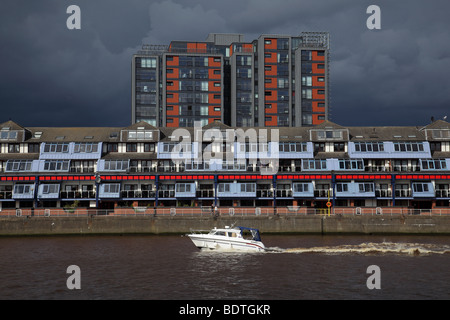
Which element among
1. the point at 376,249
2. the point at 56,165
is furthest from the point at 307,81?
the point at 376,249

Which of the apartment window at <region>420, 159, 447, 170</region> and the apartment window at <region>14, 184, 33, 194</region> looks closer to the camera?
the apartment window at <region>14, 184, 33, 194</region>

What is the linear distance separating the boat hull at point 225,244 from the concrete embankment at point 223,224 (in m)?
12.3

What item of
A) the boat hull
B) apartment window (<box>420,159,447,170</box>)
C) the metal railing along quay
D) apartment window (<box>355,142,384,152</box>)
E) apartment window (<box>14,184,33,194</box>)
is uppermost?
apartment window (<box>355,142,384,152</box>)

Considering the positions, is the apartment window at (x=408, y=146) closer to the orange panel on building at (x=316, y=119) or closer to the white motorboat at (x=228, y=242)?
the white motorboat at (x=228, y=242)

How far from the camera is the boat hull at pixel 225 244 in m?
48.7

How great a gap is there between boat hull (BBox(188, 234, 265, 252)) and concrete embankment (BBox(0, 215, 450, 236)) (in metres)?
12.3

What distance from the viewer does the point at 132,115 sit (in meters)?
133

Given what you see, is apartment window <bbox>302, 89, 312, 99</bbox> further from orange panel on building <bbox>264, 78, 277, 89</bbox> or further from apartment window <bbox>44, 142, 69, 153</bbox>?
apartment window <bbox>44, 142, 69, 153</bbox>

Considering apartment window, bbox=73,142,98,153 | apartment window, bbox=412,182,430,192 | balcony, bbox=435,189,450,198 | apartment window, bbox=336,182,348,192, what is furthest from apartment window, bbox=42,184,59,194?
balcony, bbox=435,189,450,198

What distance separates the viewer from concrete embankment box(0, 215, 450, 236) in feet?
203

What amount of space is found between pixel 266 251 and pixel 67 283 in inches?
817

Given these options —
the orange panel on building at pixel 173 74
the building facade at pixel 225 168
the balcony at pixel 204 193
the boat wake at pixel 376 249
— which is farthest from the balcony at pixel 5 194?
the orange panel on building at pixel 173 74
